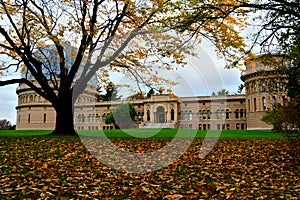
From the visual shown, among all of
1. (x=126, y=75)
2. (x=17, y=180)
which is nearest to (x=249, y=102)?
(x=126, y=75)

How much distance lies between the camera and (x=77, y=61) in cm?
1571

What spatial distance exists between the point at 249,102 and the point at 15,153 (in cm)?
5357

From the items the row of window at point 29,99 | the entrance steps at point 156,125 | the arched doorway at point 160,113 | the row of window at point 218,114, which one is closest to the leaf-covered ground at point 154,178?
the entrance steps at point 156,125

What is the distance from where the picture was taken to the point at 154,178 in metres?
6.27

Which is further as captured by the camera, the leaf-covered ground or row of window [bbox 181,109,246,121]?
row of window [bbox 181,109,246,121]

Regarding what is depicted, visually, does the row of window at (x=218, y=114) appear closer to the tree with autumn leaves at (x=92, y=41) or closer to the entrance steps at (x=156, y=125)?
the entrance steps at (x=156, y=125)

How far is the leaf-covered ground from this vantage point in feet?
16.3

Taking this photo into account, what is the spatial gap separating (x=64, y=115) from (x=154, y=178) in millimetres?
10905

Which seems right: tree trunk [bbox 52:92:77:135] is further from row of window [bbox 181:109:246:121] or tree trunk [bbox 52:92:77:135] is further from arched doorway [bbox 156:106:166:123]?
arched doorway [bbox 156:106:166:123]

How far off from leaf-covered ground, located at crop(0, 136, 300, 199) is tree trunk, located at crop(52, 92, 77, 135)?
6.91 meters

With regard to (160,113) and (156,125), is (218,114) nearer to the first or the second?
(156,125)

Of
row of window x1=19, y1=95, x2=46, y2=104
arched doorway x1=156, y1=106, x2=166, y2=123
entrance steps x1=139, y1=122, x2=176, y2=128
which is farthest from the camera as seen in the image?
row of window x1=19, y1=95, x2=46, y2=104

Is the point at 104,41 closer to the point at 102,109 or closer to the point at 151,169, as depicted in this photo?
the point at 151,169

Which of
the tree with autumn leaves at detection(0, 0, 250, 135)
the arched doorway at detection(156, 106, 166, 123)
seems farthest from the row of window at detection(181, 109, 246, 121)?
the tree with autumn leaves at detection(0, 0, 250, 135)
